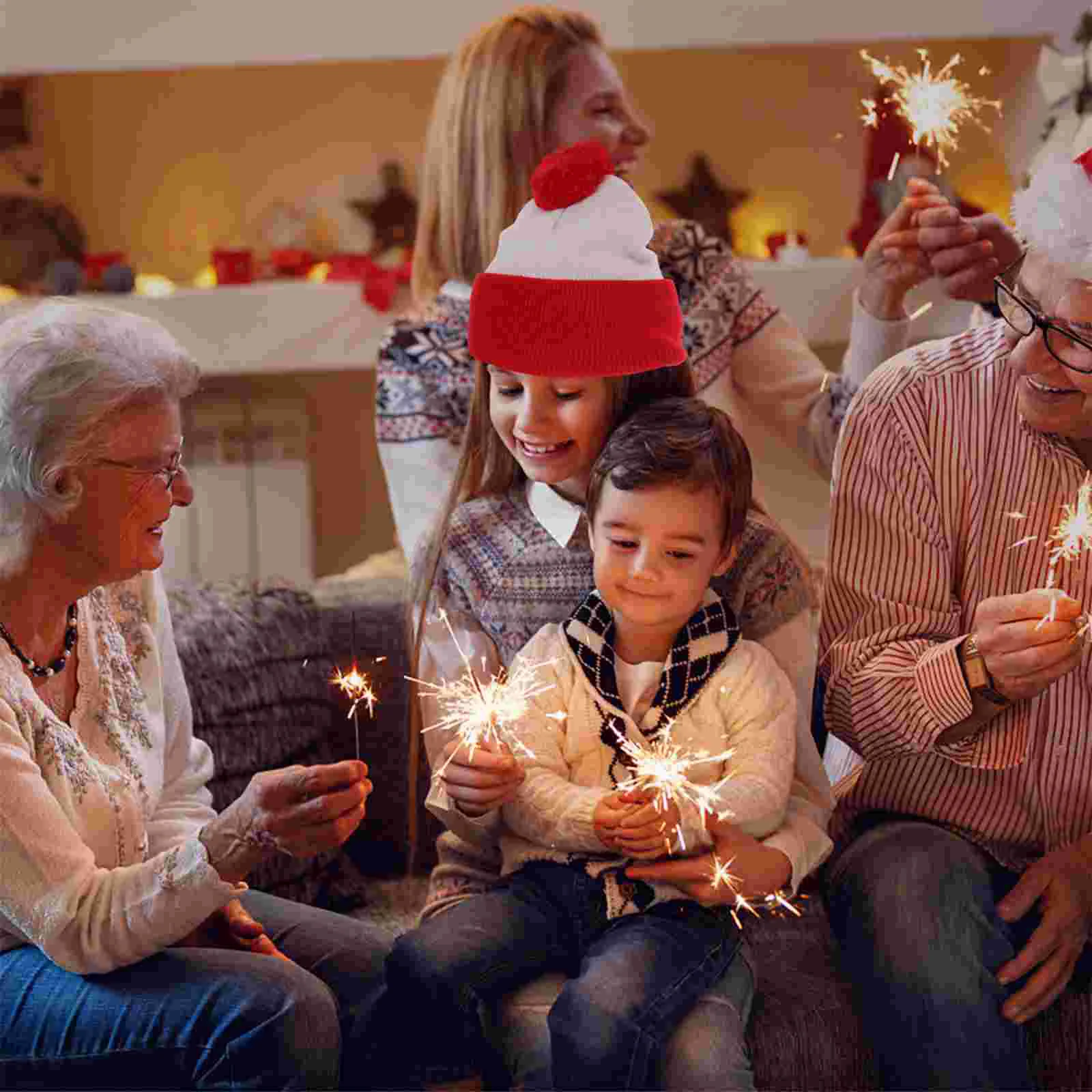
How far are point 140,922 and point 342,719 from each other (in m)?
1.02

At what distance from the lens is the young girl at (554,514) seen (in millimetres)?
1650

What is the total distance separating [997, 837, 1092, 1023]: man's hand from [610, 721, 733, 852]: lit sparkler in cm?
34

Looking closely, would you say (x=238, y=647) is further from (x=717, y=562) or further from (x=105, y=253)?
(x=105, y=253)

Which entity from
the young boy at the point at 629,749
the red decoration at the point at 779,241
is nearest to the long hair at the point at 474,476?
the young boy at the point at 629,749

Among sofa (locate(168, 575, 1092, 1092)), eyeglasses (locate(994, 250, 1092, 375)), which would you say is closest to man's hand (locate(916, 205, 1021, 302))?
eyeglasses (locate(994, 250, 1092, 375))

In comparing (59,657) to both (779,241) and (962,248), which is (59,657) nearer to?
(962,248)

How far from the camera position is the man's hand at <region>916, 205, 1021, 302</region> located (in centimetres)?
185

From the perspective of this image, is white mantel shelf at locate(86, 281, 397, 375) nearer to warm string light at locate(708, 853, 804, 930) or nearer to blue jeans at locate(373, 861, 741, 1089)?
blue jeans at locate(373, 861, 741, 1089)

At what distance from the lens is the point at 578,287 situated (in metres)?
1.68

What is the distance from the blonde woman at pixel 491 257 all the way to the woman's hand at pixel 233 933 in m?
0.66

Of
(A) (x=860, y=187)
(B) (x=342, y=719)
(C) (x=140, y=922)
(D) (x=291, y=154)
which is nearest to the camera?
(C) (x=140, y=922)

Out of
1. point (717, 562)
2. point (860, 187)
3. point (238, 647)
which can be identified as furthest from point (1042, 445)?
point (860, 187)

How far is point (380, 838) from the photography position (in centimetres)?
249

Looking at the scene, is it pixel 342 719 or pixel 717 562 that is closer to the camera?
pixel 717 562
